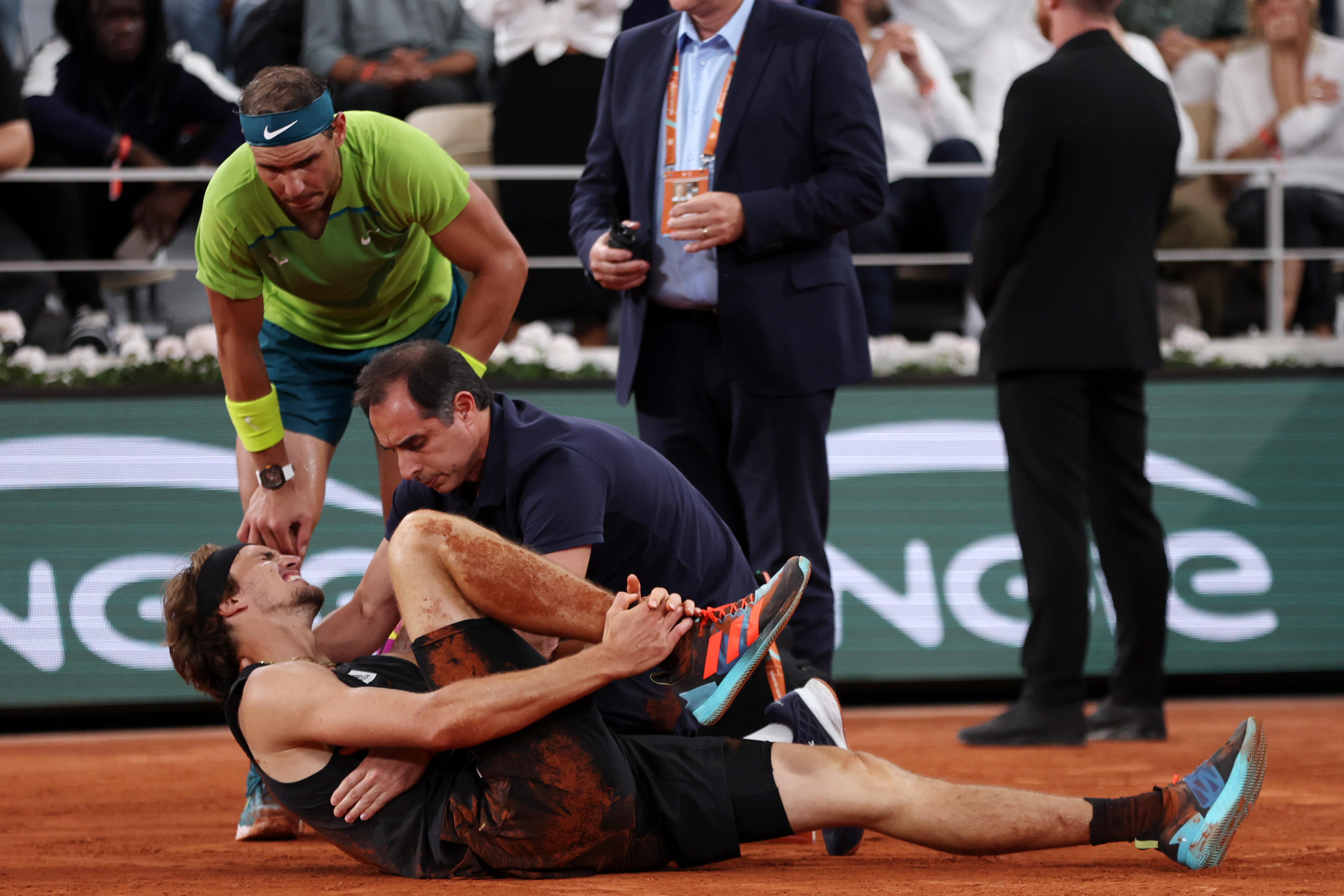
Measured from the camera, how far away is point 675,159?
4480mm

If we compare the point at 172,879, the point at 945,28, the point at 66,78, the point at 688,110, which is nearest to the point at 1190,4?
the point at 945,28

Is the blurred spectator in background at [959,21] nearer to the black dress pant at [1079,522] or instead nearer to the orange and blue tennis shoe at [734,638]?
the black dress pant at [1079,522]

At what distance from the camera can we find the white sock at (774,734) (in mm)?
3449

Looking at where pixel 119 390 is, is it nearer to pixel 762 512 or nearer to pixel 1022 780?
pixel 762 512

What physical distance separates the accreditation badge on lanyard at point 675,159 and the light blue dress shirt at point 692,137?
0.04 feet

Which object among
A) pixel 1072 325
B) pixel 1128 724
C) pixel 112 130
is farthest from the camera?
pixel 112 130

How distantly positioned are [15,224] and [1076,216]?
4946 millimetres

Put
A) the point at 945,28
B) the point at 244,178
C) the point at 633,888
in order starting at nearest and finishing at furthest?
the point at 633,888, the point at 244,178, the point at 945,28

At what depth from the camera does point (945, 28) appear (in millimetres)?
8086

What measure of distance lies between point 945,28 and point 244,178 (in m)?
5.37

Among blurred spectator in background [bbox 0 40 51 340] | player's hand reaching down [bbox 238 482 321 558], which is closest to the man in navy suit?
player's hand reaching down [bbox 238 482 321 558]

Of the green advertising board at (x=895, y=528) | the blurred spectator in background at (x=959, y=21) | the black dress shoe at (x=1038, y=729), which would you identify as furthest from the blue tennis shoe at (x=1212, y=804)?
the blurred spectator in background at (x=959, y=21)

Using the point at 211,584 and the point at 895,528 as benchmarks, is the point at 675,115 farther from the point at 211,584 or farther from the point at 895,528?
the point at 895,528

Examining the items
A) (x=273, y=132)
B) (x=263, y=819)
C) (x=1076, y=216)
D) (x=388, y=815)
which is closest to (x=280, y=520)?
(x=263, y=819)
